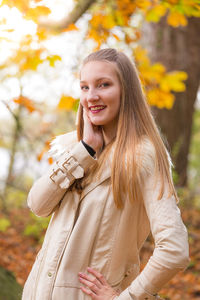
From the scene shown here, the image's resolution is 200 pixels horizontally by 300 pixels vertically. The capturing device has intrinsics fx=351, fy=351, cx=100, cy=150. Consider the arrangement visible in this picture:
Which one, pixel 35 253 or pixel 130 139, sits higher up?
pixel 130 139

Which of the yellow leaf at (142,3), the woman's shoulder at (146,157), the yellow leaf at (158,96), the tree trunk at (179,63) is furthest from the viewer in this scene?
the tree trunk at (179,63)

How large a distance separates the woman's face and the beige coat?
20 centimetres

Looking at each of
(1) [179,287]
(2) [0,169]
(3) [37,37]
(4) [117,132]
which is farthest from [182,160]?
(2) [0,169]

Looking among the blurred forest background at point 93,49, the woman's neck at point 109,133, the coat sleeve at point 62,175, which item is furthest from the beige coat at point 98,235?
the blurred forest background at point 93,49

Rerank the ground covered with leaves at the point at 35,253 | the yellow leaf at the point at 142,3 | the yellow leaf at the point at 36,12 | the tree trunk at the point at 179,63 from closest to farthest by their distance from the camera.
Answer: the yellow leaf at the point at 36,12 → the yellow leaf at the point at 142,3 → the ground covered with leaves at the point at 35,253 → the tree trunk at the point at 179,63

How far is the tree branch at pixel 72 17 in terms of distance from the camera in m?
4.22

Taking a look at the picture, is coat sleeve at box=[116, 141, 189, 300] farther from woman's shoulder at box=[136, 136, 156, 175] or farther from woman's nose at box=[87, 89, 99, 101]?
woman's nose at box=[87, 89, 99, 101]

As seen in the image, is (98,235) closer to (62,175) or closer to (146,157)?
(62,175)

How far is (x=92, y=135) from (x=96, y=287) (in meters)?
0.76

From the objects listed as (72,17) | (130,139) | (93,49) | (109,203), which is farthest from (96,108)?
(72,17)

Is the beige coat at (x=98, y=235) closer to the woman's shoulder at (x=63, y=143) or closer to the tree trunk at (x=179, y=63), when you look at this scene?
the woman's shoulder at (x=63, y=143)

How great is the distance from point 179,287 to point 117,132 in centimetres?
313

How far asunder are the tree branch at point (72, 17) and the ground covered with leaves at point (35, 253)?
249cm

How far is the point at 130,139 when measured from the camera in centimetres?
176
